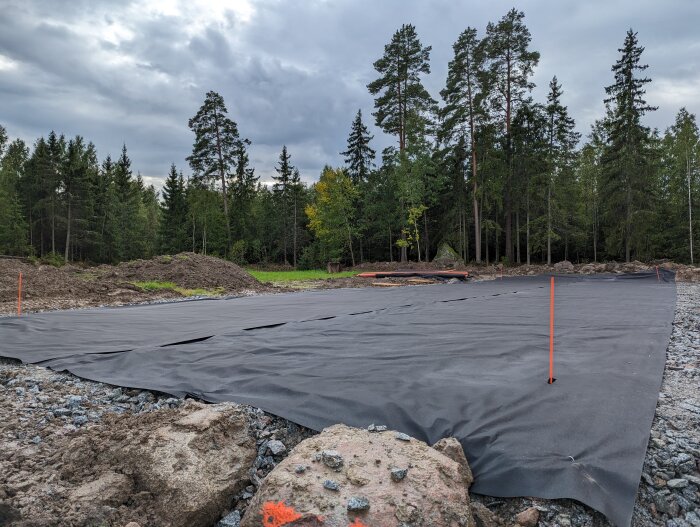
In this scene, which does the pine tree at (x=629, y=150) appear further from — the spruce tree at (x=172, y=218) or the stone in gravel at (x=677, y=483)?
the spruce tree at (x=172, y=218)

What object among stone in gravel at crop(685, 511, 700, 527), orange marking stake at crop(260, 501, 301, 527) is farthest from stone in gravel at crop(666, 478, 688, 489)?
orange marking stake at crop(260, 501, 301, 527)

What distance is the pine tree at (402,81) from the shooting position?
2284 centimetres

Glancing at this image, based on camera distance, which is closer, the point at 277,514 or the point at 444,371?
the point at 277,514

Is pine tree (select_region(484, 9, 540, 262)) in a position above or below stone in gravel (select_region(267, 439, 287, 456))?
above

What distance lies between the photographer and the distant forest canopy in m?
20.7

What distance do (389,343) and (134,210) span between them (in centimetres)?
3751

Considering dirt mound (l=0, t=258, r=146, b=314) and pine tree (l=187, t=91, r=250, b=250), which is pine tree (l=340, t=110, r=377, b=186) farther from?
dirt mound (l=0, t=258, r=146, b=314)

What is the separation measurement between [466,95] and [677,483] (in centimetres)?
2241

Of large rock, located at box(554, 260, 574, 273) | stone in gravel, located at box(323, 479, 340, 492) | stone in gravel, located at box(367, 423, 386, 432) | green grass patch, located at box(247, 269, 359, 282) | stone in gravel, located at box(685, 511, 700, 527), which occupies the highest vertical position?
large rock, located at box(554, 260, 574, 273)

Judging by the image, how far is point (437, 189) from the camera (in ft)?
80.7

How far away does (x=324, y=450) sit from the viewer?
70.1 inches

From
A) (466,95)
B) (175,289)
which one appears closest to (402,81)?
(466,95)

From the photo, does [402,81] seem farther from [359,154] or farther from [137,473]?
[137,473]

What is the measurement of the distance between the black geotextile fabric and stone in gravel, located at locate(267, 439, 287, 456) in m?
0.17
